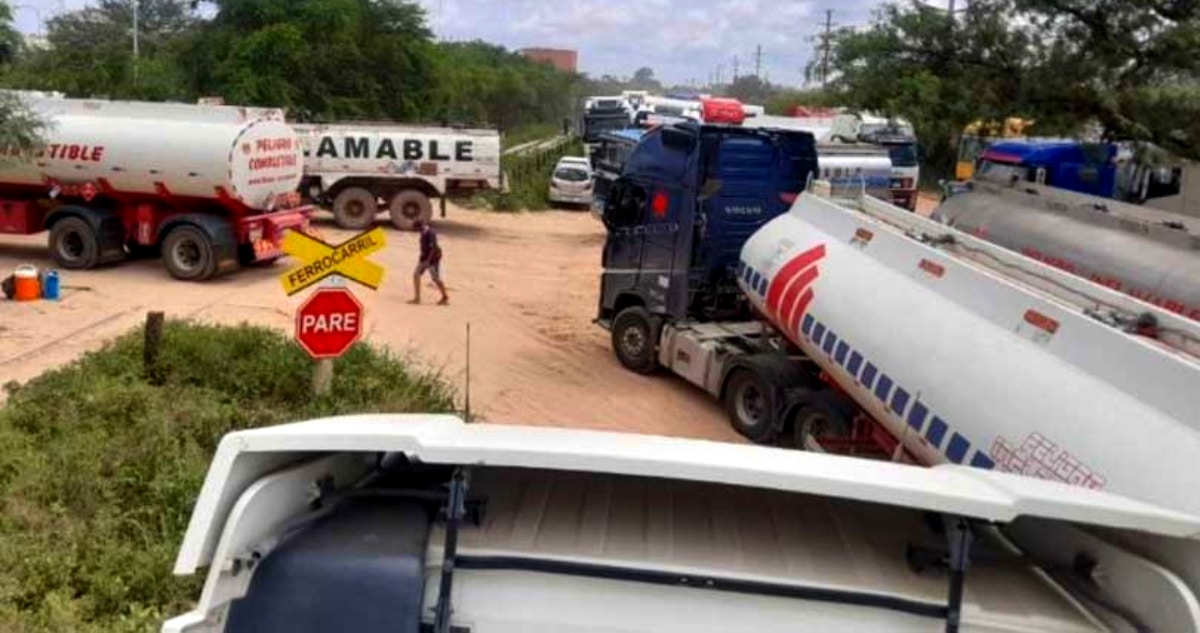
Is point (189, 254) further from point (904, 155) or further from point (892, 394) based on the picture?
point (904, 155)

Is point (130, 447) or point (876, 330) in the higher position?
point (876, 330)

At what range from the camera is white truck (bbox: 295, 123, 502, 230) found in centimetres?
2544

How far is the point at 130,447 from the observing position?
25.4 ft

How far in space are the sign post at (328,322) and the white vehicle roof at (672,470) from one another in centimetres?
571

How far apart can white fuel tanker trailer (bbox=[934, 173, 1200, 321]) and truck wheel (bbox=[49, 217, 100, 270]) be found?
44.7 feet

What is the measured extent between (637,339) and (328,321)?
6292mm

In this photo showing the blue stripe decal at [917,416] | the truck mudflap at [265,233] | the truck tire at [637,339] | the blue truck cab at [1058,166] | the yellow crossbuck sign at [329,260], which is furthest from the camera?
the blue truck cab at [1058,166]

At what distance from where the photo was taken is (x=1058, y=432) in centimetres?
542

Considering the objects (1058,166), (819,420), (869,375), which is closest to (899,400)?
(869,375)

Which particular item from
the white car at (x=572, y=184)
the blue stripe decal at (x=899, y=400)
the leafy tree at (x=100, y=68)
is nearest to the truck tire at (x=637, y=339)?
the blue stripe decal at (x=899, y=400)

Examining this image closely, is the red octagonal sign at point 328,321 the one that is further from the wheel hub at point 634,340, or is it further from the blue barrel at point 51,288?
the blue barrel at point 51,288

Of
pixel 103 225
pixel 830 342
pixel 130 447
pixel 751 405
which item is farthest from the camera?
pixel 103 225

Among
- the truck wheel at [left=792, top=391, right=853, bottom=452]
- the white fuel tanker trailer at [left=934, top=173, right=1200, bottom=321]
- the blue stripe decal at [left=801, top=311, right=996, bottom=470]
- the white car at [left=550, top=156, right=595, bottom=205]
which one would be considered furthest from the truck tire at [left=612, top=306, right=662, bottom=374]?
the white car at [left=550, top=156, right=595, bottom=205]

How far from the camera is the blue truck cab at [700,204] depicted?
42.1 ft
